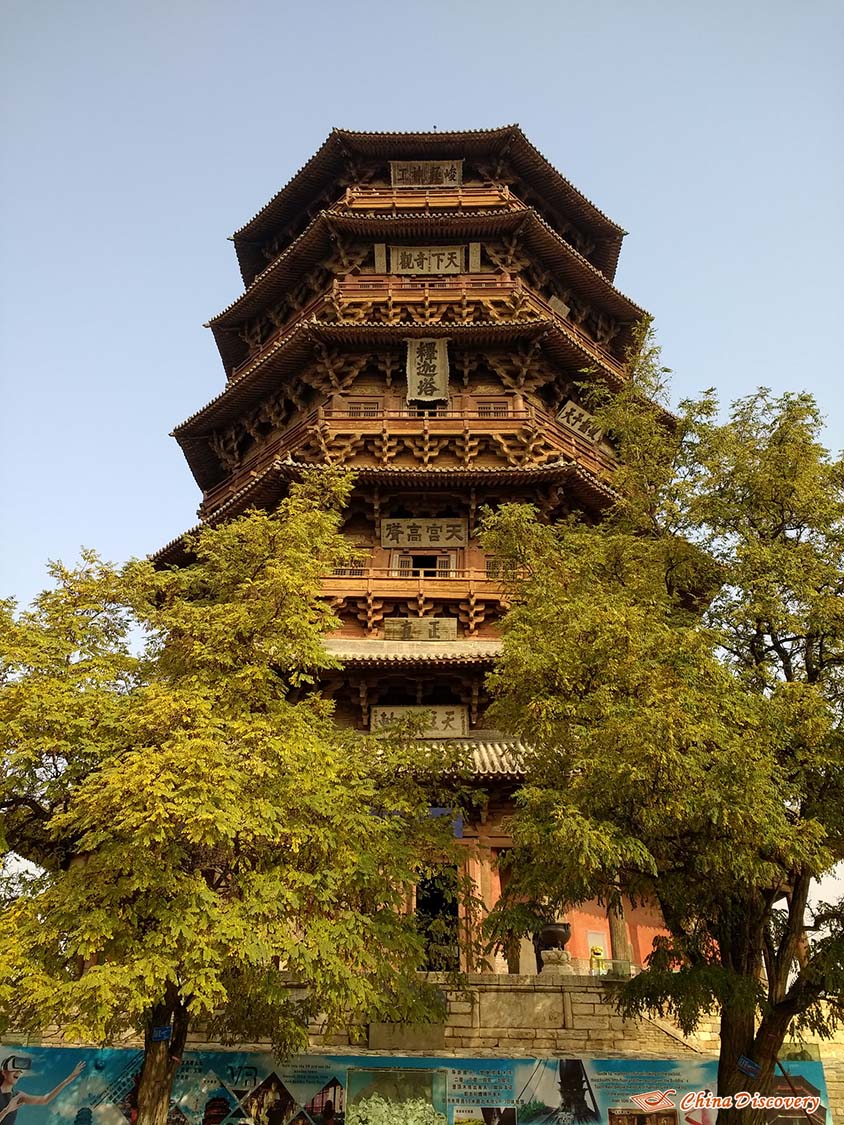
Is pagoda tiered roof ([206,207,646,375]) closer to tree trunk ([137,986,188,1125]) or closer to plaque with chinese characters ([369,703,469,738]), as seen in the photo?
plaque with chinese characters ([369,703,469,738])

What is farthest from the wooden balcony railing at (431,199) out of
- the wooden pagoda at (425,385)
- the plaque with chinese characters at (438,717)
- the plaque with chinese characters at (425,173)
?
the plaque with chinese characters at (438,717)

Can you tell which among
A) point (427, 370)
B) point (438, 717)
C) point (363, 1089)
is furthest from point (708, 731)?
point (427, 370)

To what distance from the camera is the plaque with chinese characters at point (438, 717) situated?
1334 centimetres

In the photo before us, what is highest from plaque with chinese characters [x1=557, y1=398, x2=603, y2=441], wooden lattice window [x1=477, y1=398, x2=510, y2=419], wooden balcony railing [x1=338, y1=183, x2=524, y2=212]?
wooden balcony railing [x1=338, y1=183, x2=524, y2=212]

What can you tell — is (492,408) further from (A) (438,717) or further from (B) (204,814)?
(B) (204,814)

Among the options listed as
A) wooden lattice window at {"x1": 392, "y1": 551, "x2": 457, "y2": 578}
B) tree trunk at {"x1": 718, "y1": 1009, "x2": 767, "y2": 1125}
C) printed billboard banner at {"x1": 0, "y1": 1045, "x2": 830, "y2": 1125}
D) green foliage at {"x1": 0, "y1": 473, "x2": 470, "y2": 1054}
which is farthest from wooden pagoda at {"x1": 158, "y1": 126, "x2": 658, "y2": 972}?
green foliage at {"x1": 0, "y1": 473, "x2": 470, "y2": 1054}

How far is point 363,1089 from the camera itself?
26.7 ft

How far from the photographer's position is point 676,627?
7891mm

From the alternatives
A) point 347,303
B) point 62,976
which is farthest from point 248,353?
point 62,976

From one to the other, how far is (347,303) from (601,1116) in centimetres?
1475

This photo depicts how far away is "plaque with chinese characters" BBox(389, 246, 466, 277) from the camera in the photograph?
18.5m

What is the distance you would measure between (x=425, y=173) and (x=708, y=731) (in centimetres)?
1729

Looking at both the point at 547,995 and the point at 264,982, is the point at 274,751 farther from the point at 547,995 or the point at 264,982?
the point at 547,995

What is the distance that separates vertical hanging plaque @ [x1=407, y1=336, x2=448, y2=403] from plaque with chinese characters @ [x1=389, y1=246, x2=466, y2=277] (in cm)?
242
